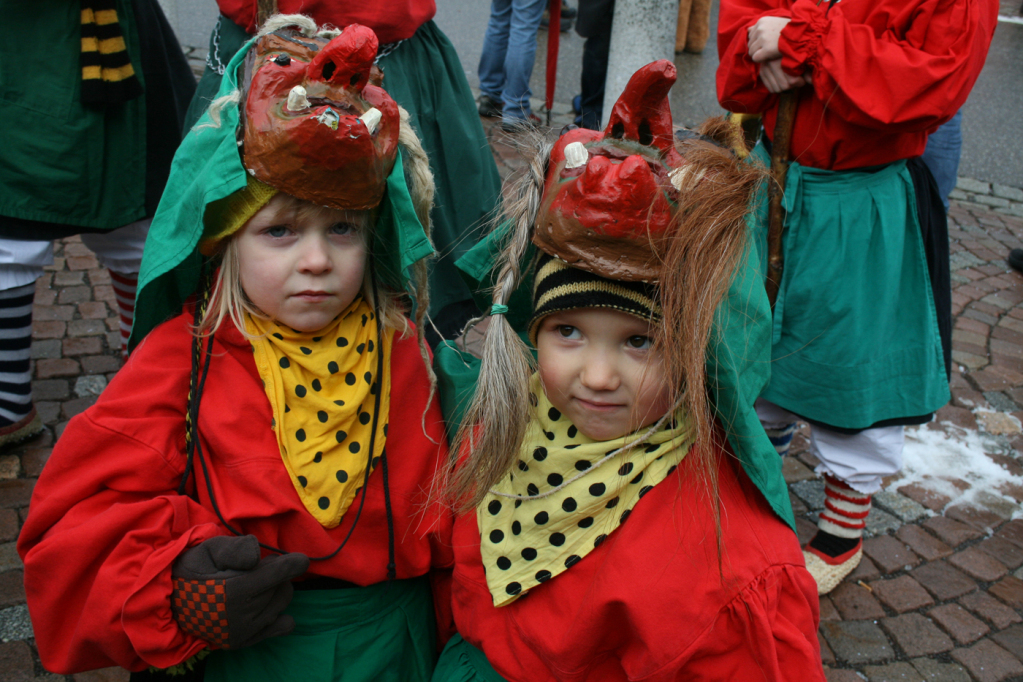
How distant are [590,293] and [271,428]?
0.74 metres

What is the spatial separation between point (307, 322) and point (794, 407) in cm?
152

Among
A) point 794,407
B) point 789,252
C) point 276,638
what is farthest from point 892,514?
point 276,638

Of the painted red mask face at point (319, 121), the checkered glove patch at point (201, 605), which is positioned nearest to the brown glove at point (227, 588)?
the checkered glove patch at point (201, 605)

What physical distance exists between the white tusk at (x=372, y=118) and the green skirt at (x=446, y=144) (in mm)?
953

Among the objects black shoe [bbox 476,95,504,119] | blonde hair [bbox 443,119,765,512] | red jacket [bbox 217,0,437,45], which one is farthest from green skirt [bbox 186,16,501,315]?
black shoe [bbox 476,95,504,119]

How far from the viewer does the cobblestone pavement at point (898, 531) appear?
8.11 ft

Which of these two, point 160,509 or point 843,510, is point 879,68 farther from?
point 160,509

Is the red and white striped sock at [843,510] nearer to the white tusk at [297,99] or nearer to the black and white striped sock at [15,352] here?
the white tusk at [297,99]

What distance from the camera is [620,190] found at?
4.22 feet

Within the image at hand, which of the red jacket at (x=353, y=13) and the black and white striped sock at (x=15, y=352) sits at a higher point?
the red jacket at (x=353, y=13)

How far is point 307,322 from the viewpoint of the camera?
64.5 inches

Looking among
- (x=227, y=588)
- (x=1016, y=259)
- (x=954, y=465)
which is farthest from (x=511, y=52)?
(x=227, y=588)

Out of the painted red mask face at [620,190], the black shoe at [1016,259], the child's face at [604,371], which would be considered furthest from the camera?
the black shoe at [1016,259]

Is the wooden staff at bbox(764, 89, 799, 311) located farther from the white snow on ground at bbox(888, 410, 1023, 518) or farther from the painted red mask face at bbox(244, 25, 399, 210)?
the white snow on ground at bbox(888, 410, 1023, 518)
